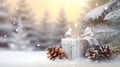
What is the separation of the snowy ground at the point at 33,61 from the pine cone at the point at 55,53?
3 cm

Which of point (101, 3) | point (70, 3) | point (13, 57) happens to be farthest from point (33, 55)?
point (101, 3)

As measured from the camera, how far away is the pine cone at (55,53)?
1.89 metres

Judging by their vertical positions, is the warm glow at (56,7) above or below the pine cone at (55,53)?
above

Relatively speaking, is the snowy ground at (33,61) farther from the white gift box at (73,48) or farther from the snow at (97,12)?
the snow at (97,12)

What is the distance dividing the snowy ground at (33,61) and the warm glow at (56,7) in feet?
0.78

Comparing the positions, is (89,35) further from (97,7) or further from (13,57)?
(13,57)

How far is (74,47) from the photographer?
6.19ft

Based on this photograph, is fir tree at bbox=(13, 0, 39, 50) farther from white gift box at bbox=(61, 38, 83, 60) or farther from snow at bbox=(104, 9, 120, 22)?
snow at bbox=(104, 9, 120, 22)

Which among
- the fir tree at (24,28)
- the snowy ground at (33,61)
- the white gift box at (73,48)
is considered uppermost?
the fir tree at (24,28)

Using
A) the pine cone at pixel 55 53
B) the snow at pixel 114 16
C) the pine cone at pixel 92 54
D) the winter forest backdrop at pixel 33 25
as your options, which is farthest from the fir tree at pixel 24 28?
the snow at pixel 114 16

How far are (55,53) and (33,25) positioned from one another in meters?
0.22

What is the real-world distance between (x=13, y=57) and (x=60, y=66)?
0.99 ft

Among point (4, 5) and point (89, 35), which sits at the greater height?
point (4, 5)

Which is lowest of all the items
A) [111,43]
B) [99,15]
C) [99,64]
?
[99,64]
